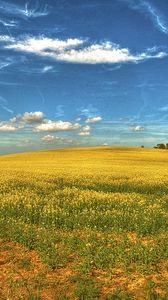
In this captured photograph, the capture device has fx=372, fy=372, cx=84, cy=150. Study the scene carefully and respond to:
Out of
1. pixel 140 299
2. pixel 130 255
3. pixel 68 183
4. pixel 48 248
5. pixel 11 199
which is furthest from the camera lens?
pixel 68 183

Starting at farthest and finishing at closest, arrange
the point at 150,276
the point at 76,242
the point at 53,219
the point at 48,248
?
the point at 53,219 < the point at 76,242 < the point at 48,248 < the point at 150,276

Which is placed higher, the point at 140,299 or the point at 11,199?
the point at 11,199

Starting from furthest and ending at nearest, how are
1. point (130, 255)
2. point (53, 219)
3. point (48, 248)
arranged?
point (53, 219)
point (48, 248)
point (130, 255)

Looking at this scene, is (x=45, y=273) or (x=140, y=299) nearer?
(x=140, y=299)

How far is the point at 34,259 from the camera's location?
10312 mm

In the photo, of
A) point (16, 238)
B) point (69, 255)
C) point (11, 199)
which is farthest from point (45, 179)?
point (69, 255)

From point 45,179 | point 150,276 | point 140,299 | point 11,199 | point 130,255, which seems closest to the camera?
point 140,299

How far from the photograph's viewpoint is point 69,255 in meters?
10.4

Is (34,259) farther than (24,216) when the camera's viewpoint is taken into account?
No

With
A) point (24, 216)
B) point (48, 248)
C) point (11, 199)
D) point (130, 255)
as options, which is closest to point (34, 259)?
point (48, 248)

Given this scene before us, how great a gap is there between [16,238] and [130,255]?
4004mm

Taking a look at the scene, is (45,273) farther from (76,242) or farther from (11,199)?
(11,199)

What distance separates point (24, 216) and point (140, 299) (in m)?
7.70

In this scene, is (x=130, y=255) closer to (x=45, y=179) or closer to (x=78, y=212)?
(x=78, y=212)
